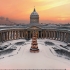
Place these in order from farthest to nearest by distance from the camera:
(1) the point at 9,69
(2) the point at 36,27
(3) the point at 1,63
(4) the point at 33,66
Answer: (2) the point at 36,27 < (3) the point at 1,63 < (4) the point at 33,66 < (1) the point at 9,69

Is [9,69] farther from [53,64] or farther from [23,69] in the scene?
[53,64]

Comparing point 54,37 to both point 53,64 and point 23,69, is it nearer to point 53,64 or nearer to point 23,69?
point 53,64

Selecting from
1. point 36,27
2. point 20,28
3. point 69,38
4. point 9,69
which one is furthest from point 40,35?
point 9,69

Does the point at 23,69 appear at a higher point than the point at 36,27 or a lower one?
lower

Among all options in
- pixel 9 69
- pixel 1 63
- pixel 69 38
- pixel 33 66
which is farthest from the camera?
pixel 69 38

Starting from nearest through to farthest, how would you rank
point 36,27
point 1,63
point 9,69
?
point 9,69 → point 1,63 → point 36,27

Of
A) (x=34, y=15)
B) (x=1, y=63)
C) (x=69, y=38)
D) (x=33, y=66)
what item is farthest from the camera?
(x=34, y=15)

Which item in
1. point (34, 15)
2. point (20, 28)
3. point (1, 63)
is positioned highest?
point (34, 15)

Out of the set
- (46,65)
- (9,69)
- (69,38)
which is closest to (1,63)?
(9,69)

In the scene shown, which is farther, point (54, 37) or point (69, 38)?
point (54, 37)
